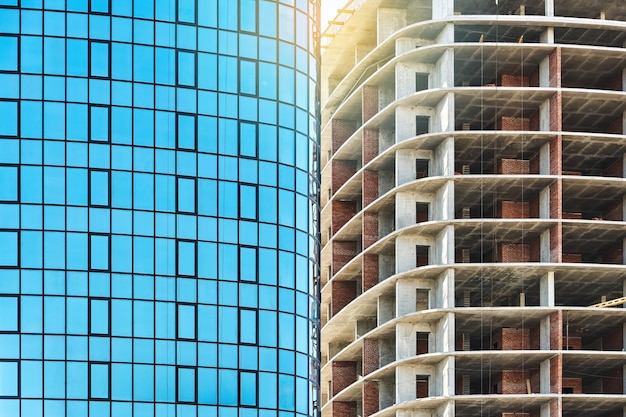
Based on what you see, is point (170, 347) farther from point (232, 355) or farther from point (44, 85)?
point (44, 85)

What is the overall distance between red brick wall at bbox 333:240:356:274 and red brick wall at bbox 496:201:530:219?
1704 cm

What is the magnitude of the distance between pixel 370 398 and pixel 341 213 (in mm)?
17215

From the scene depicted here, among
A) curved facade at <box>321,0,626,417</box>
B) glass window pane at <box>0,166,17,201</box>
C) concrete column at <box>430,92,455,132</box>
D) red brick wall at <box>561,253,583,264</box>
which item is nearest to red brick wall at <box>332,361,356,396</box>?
curved facade at <box>321,0,626,417</box>

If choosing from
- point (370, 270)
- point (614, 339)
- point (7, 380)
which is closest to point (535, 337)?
point (614, 339)

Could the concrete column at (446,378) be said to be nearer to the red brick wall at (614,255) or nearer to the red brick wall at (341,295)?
the red brick wall at (614,255)

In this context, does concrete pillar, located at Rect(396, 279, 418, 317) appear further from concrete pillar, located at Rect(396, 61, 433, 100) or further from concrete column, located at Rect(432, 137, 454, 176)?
concrete pillar, located at Rect(396, 61, 433, 100)

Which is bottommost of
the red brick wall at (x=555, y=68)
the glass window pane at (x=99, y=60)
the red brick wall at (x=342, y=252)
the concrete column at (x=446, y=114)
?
the red brick wall at (x=342, y=252)

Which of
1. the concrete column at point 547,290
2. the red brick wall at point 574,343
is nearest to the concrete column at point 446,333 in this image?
the concrete column at point 547,290

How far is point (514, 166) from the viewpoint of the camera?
122438mm

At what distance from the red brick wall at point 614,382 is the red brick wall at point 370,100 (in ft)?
85.8

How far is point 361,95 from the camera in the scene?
→ 431 feet

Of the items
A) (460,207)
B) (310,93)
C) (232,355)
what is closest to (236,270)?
(232,355)

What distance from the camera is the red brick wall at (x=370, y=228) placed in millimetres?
127562

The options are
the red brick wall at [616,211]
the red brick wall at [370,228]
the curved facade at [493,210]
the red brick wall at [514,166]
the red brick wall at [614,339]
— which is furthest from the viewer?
the red brick wall at [370,228]
